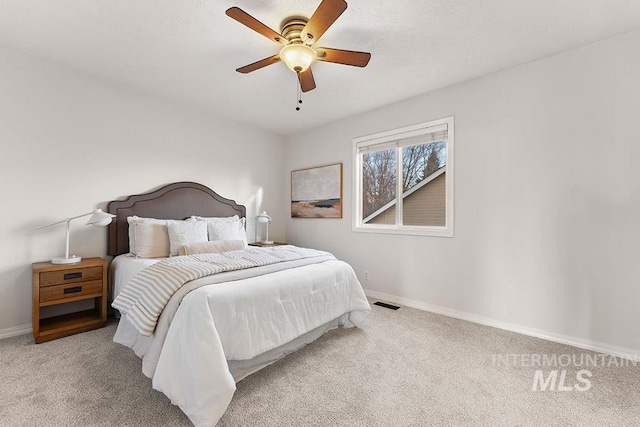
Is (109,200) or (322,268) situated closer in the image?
(322,268)

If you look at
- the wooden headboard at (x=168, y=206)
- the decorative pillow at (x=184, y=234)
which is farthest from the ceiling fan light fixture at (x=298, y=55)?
the wooden headboard at (x=168, y=206)

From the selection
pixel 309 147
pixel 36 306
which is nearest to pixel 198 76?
Result: pixel 309 147

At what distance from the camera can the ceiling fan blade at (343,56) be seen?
206 centimetres

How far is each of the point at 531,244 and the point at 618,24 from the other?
5.95ft

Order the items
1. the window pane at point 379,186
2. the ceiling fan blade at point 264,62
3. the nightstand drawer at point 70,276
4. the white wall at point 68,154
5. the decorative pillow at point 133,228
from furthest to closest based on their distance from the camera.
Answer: the window pane at point 379,186 → the decorative pillow at point 133,228 → the white wall at point 68,154 → the nightstand drawer at point 70,276 → the ceiling fan blade at point 264,62

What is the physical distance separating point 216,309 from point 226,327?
0.45 ft

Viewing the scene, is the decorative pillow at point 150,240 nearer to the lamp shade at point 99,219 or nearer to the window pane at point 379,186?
the lamp shade at point 99,219

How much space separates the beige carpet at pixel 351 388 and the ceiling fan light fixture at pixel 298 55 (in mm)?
2262

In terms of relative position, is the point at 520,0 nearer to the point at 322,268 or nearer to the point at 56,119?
the point at 322,268

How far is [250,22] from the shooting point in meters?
1.78

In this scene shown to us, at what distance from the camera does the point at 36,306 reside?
2420 millimetres

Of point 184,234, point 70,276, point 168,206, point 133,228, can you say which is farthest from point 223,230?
point 70,276

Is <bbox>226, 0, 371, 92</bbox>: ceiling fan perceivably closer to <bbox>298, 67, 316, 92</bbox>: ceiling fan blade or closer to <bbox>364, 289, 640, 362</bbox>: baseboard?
<bbox>298, 67, 316, 92</bbox>: ceiling fan blade

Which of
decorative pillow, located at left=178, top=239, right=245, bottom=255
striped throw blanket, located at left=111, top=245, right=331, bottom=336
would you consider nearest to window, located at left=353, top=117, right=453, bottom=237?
decorative pillow, located at left=178, top=239, right=245, bottom=255
